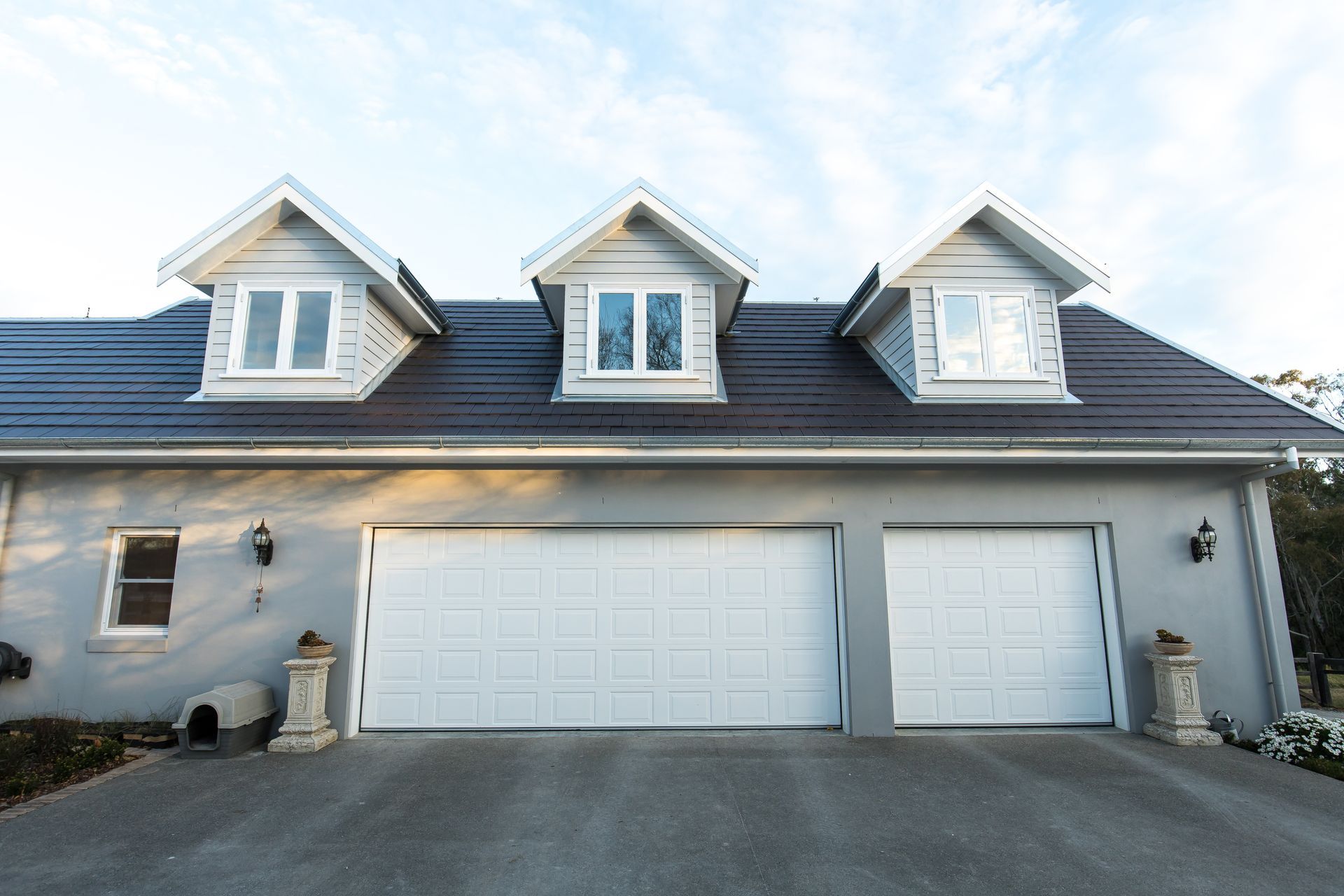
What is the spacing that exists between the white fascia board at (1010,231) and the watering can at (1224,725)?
5117 mm

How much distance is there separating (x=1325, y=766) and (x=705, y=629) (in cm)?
582

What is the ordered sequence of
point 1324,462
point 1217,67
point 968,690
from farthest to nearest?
point 1324,462
point 1217,67
point 968,690

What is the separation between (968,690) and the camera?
688cm

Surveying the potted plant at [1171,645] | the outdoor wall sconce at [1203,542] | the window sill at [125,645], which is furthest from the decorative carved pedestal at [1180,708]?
the window sill at [125,645]

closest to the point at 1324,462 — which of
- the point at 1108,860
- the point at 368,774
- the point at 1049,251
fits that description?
the point at 1049,251

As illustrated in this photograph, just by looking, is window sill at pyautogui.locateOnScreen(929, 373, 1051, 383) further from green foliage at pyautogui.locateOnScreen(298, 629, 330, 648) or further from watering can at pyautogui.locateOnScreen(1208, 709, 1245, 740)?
green foliage at pyautogui.locateOnScreen(298, 629, 330, 648)

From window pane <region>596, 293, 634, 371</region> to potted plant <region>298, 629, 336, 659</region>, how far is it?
4288 mm

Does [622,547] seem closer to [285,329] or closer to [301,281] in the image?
[285,329]

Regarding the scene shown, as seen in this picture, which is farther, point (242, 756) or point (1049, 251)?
point (1049, 251)

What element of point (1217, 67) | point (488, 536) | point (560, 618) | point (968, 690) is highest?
point (1217, 67)

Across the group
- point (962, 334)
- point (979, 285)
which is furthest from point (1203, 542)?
point (979, 285)

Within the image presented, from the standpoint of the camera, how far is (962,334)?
26.6 ft

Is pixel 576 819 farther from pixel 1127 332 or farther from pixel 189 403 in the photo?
pixel 1127 332

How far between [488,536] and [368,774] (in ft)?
8.32
